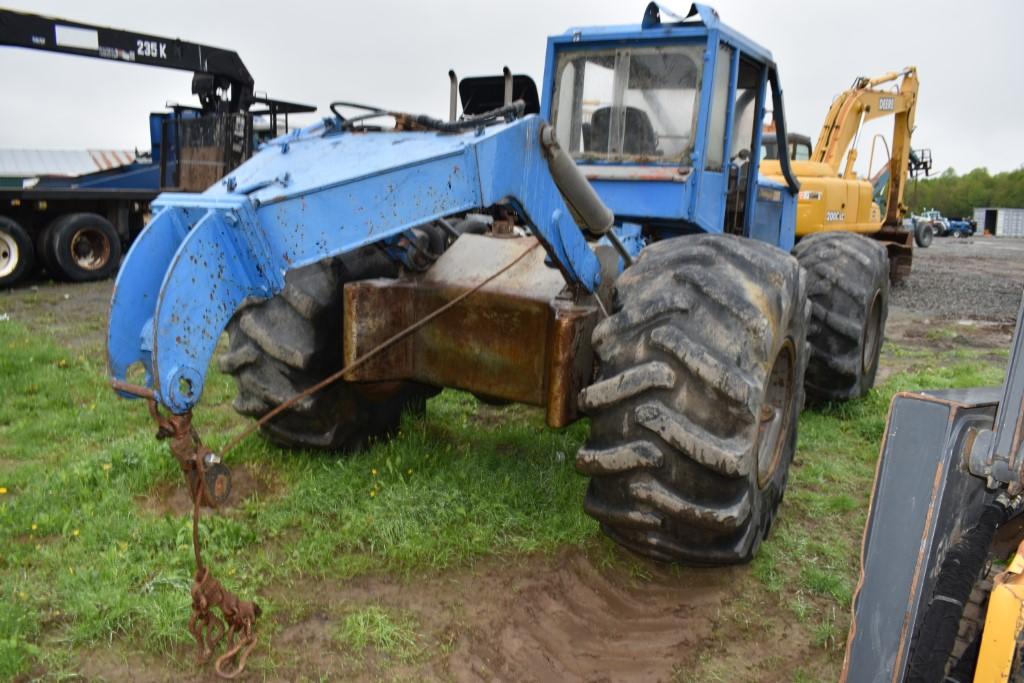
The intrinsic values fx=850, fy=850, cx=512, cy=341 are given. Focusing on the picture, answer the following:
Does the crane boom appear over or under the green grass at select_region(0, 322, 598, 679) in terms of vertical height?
over

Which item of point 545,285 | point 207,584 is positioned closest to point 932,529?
point 207,584

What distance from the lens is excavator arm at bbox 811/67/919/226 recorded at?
11.4 m

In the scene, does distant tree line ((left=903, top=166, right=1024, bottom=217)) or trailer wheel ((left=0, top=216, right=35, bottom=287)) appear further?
distant tree line ((left=903, top=166, right=1024, bottom=217))

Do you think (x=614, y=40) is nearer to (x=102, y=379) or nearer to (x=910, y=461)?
(x=910, y=461)

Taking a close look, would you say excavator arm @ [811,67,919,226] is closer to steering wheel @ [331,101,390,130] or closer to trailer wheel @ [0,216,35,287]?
steering wheel @ [331,101,390,130]

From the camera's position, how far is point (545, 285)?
3691mm

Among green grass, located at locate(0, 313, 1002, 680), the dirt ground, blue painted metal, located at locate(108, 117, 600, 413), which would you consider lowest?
the dirt ground

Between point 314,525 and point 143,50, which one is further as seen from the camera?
point 143,50

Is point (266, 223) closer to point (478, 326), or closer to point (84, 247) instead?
point (478, 326)

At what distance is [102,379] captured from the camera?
6.29m

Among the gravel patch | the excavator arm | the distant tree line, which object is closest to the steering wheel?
the gravel patch

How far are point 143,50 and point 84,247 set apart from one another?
299 cm

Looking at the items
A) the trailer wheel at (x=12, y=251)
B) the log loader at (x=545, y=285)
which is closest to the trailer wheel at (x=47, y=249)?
the trailer wheel at (x=12, y=251)

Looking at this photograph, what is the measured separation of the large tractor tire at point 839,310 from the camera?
5484 millimetres
